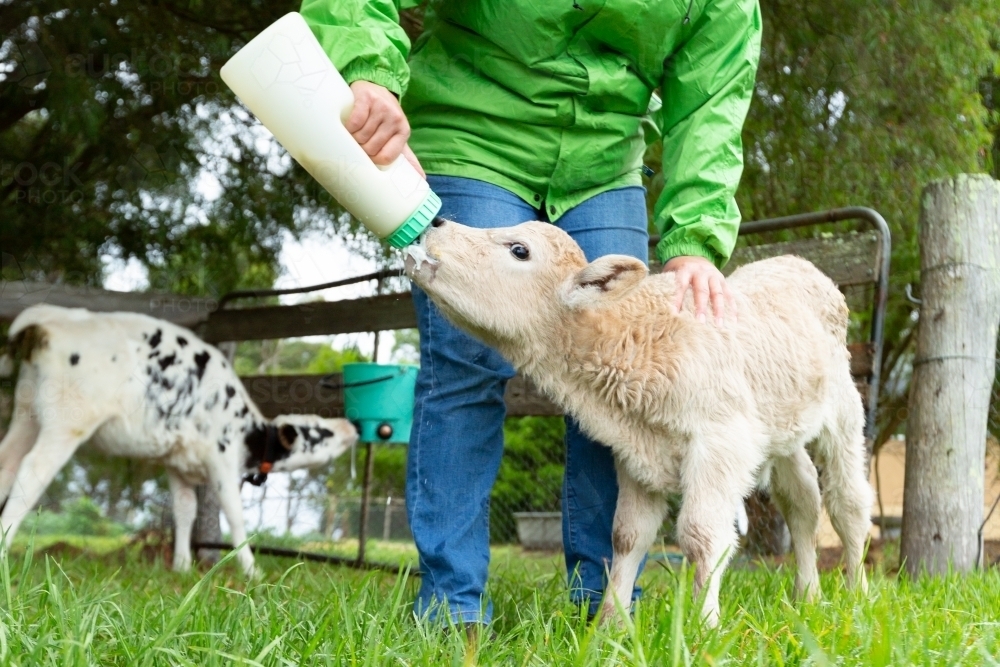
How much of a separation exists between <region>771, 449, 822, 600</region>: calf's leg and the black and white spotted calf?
2.79 meters

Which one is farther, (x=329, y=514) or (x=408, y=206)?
(x=329, y=514)

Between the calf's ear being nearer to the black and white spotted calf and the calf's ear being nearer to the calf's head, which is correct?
the calf's head

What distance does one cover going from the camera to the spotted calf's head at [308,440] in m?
6.76

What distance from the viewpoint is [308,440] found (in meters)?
6.79

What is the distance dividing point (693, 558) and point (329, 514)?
9.00 metres

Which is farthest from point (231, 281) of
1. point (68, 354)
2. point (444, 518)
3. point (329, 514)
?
point (444, 518)

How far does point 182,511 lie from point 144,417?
0.77m

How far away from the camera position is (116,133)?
6.06 metres

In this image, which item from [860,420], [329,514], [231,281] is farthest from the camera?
[329,514]

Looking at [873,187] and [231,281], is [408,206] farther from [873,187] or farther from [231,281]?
[231,281]

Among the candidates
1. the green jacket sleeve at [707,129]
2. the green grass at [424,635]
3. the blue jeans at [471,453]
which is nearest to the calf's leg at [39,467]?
the green grass at [424,635]

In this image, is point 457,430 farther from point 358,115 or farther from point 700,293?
point 358,115

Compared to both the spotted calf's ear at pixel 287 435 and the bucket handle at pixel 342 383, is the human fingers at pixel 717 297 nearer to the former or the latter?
the bucket handle at pixel 342 383

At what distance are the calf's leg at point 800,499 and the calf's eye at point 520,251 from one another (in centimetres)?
136
